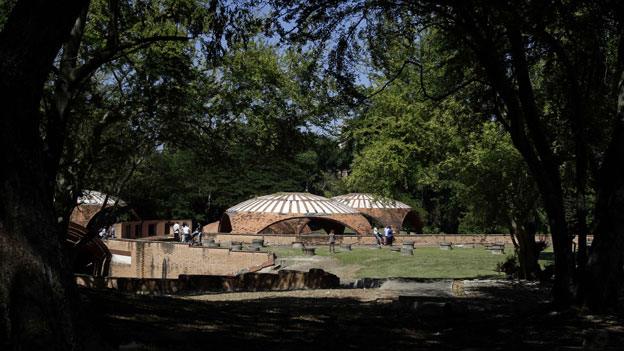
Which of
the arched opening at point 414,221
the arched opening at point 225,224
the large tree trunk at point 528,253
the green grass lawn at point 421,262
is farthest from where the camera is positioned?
the arched opening at point 414,221

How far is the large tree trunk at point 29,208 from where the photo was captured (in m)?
4.56

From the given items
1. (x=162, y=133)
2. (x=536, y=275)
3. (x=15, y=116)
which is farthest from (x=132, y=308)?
(x=536, y=275)

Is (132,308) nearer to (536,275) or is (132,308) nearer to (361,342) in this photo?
(361,342)

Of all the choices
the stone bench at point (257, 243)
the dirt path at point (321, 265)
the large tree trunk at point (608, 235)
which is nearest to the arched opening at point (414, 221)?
the stone bench at point (257, 243)

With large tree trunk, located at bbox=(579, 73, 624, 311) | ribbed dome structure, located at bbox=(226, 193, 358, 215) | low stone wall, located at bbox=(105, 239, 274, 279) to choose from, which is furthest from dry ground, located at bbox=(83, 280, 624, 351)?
ribbed dome structure, located at bbox=(226, 193, 358, 215)

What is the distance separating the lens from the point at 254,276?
65.5 feet

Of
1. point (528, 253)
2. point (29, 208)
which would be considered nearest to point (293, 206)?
point (528, 253)

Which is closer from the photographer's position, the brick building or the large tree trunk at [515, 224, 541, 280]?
the large tree trunk at [515, 224, 541, 280]

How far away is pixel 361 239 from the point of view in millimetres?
41750

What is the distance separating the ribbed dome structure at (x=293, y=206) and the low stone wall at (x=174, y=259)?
1025 cm

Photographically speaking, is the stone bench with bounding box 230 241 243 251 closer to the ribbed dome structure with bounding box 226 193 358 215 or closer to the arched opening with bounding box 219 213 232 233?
the ribbed dome structure with bounding box 226 193 358 215

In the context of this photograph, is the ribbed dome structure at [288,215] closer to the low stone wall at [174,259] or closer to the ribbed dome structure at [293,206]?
the ribbed dome structure at [293,206]

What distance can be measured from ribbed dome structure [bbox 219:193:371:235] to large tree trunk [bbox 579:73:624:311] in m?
37.0

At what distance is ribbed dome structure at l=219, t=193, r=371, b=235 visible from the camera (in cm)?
4638
